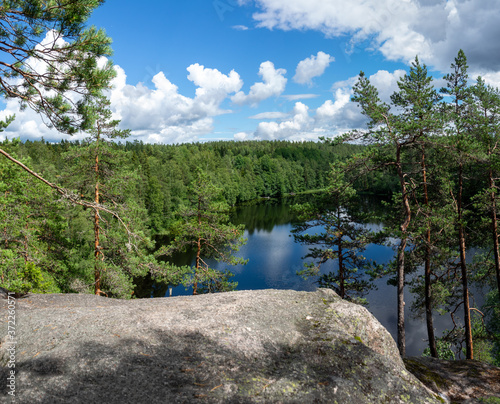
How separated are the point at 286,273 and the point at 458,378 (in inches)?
866

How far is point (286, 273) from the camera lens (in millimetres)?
29141

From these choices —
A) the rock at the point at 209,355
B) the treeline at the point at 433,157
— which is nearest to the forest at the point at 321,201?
the treeline at the point at 433,157

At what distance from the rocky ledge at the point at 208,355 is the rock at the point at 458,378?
1.62m

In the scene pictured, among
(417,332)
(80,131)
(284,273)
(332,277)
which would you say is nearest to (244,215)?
(284,273)

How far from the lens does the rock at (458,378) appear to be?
6.58 meters

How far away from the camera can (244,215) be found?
192ft

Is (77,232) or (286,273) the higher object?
(77,232)

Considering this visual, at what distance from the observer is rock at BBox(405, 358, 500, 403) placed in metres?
6.58

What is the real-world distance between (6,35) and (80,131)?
2.07 m

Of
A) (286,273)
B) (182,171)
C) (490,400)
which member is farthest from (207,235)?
(182,171)

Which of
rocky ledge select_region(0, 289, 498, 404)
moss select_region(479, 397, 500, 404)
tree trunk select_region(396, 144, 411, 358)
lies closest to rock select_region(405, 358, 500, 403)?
moss select_region(479, 397, 500, 404)

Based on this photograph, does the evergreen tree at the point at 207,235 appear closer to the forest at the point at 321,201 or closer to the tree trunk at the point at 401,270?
A: the forest at the point at 321,201

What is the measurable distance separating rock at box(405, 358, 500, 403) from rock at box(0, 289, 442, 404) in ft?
5.36

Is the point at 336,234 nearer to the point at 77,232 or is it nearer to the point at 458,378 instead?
the point at 458,378
